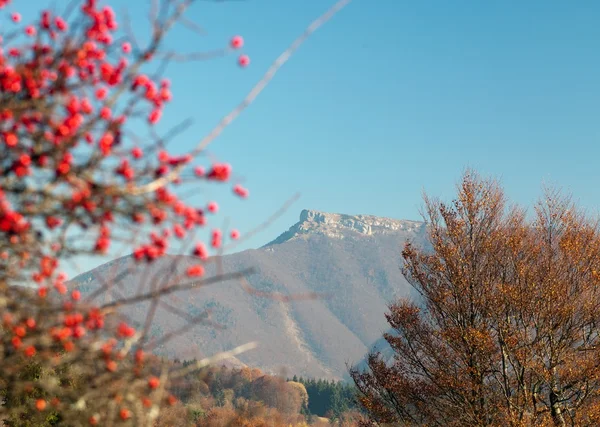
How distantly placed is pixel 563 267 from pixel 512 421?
4.71 metres

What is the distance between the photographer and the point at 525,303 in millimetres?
16547

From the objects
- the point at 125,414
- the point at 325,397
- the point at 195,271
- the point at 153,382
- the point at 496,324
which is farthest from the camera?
the point at 325,397

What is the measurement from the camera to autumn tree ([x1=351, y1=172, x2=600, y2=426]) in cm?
1614

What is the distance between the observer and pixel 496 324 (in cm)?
1708

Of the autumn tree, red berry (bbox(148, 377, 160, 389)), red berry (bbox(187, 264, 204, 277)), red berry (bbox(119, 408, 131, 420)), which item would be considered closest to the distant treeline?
the autumn tree

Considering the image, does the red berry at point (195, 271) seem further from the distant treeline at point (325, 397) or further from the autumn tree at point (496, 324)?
the distant treeline at point (325, 397)

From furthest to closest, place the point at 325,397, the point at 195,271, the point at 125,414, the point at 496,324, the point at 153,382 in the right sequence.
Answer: the point at 325,397 → the point at 496,324 → the point at 125,414 → the point at 153,382 → the point at 195,271

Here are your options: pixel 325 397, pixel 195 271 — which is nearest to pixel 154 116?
pixel 195 271

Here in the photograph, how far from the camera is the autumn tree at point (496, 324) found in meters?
16.1

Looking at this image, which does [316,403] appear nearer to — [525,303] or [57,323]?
[525,303]

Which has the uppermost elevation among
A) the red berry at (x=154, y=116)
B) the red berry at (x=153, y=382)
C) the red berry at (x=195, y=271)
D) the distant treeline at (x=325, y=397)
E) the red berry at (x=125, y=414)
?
the red berry at (x=154, y=116)

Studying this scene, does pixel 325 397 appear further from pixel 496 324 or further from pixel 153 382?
pixel 153 382

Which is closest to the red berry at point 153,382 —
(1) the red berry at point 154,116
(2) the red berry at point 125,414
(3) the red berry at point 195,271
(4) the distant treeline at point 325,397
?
(2) the red berry at point 125,414

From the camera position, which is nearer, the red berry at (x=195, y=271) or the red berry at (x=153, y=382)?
the red berry at (x=195, y=271)
